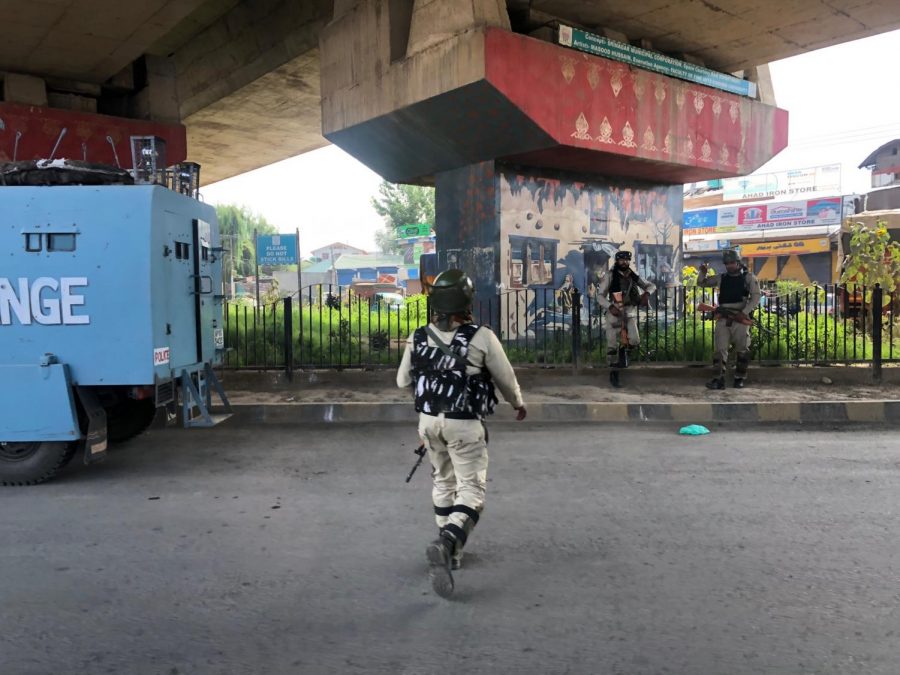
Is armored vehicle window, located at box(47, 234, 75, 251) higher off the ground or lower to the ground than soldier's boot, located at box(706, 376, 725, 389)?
higher

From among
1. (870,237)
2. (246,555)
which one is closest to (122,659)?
(246,555)

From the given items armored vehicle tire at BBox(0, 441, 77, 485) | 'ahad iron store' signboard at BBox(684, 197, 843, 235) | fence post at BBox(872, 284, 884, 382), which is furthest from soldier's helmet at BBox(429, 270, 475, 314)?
'ahad iron store' signboard at BBox(684, 197, 843, 235)

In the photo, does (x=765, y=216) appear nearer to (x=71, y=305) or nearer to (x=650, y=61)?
(x=650, y=61)

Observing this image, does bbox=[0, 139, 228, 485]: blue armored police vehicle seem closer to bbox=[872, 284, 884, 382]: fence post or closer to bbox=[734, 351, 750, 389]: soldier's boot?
bbox=[734, 351, 750, 389]: soldier's boot

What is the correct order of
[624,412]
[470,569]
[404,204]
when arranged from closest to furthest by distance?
1. [470,569]
2. [624,412]
3. [404,204]

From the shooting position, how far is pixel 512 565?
11.5 ft

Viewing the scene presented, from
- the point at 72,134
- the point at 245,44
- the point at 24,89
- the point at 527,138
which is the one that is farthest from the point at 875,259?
the point at 24,89

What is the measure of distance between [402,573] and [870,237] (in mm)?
12460

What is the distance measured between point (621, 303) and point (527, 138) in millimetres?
2907

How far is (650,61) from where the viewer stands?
10.9 metres

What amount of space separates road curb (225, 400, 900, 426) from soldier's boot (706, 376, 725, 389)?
40.6 inches

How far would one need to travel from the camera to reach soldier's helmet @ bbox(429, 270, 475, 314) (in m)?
3.39

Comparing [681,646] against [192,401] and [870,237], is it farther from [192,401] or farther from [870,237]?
[870,237]

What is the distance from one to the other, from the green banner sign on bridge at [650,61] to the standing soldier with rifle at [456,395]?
7.87 m
